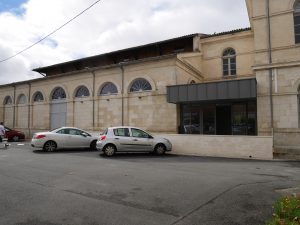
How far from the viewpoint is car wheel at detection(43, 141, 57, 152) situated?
14902 mm

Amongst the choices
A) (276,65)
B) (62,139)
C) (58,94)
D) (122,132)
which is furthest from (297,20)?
(58,94)

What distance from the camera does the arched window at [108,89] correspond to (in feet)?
68.0

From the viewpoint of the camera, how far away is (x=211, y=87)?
48.5 ft

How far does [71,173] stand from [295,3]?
15.1 meters

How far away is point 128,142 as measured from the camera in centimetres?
1332

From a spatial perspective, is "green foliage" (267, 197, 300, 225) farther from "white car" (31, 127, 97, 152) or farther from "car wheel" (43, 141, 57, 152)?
"car wheel" (43, 141, 57, 152)

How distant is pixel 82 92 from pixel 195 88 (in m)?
11.2

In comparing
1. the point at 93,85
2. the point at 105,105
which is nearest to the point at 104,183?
the point at 105,105

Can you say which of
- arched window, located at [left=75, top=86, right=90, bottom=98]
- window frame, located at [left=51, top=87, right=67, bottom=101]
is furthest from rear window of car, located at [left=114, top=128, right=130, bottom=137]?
window frame, located at [left=51, top=87, right=67, bottom=101]

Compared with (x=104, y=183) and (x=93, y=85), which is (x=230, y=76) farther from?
(x=104, y=183)

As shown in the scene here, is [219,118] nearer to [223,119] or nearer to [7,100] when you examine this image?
[223,119]

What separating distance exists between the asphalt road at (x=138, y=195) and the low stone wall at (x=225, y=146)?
3.49m

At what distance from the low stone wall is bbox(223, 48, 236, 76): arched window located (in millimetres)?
9185

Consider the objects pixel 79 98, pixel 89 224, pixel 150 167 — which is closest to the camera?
pixel 89 224
